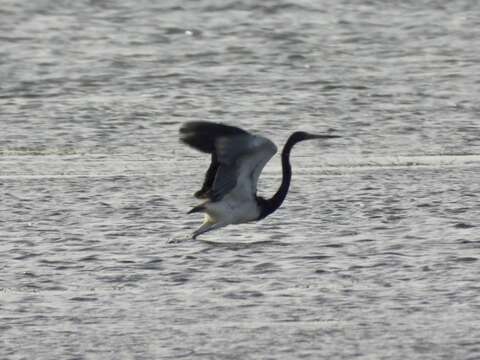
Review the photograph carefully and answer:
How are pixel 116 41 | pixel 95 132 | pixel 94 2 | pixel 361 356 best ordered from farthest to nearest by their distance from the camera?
pixel 94 2 < pixel 116 41 < pixel 95 132 < pixel 361 356

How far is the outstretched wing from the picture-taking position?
414 inches

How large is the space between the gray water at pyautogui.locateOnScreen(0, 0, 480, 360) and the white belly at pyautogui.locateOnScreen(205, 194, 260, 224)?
17cm

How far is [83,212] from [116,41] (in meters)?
8.11

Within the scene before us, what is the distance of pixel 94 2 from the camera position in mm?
22203

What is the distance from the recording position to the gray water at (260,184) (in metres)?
8.62

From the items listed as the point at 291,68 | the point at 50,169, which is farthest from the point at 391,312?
the point at 291,68

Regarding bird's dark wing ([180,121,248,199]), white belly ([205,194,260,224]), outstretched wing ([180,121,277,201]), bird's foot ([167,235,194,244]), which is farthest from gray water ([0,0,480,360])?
bird's dark wing ([180,121,248,199])

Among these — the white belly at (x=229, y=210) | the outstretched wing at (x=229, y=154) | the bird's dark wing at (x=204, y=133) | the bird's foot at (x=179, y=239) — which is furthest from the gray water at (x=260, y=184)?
the bird's dark wing at (x=204, y=133)

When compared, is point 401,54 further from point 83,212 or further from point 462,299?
point 462,299

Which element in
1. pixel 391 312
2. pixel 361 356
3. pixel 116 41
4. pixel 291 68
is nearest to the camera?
pixel 361 356

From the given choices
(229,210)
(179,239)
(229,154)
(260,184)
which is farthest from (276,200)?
(260,184)

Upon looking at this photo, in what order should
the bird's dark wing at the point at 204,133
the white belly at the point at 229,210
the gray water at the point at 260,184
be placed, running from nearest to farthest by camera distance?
the gray water at the point at 260,184
the bird's dark wing at the point at 204,133
the white belly at the point at 229,210

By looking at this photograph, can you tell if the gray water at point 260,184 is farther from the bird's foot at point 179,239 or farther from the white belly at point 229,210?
the white belly at point 229,210

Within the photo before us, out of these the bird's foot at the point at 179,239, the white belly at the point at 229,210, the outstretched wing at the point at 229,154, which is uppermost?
the outstretched wing at the point at 229,154
